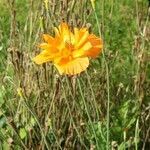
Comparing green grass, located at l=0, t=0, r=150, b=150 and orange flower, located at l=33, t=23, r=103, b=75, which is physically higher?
orange flower, located at l=33, t=23, r=103, b=75

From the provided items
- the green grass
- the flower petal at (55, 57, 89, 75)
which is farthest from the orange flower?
the green grass

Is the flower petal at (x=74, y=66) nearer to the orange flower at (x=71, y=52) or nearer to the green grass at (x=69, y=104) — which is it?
the orange flower at (x=71, y=52)

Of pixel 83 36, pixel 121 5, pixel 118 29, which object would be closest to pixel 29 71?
pixel 83 36

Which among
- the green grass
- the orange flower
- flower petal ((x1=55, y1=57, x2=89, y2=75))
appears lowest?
the green grass

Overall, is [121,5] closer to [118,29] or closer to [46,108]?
[118,29]

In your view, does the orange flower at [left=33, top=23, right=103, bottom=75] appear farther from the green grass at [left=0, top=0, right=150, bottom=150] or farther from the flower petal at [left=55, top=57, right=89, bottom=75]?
the green grass at [left=0, top=0, right=150, bottom=150]

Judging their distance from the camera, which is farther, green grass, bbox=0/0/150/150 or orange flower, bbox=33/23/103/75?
green grass, bbox=0/0/150/150

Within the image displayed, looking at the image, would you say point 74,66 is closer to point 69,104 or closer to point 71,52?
point 71,52

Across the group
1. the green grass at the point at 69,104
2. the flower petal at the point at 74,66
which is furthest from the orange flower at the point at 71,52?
→ the green grass at the point at 69,104
